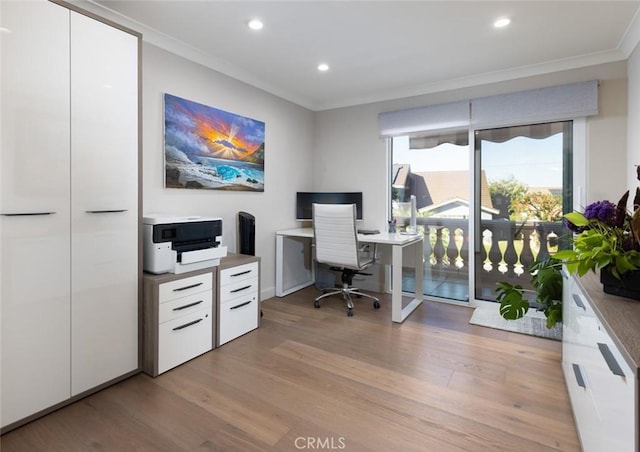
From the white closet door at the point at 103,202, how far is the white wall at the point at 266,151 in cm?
56

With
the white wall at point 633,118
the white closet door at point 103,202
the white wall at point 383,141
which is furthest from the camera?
the white wall at point 383,141

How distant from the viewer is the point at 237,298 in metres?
2.76

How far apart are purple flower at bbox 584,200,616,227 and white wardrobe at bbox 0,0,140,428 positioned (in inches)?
99.6

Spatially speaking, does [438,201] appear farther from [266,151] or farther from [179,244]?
[179,244]

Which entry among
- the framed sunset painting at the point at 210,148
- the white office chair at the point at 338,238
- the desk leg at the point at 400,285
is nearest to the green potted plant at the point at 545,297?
the desk leg at the point at 400,285

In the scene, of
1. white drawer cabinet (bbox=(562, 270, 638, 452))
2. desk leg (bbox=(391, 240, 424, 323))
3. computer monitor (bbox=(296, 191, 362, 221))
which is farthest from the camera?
computer monitor (bbox=(296, 191, 362, 221))

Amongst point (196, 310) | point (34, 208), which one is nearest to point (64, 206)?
point (34, 208)

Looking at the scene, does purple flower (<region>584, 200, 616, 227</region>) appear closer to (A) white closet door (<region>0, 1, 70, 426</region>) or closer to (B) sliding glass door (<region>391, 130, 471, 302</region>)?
(B) sliding glass door (<region>391, 130, 471, 302</region>)

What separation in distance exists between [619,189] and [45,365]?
4421 mm

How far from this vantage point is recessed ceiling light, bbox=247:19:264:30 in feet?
7.88

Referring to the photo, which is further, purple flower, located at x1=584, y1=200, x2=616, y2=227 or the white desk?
the white desk

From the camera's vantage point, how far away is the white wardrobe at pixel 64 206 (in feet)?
5.21

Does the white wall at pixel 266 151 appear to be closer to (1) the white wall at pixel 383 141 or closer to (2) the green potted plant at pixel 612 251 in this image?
(1) the white wall at pixel 383 141

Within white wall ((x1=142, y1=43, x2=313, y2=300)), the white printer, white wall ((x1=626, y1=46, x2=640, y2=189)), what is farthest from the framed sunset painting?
white wall ((x1=626, y1=46, x2=640, y2=189))
